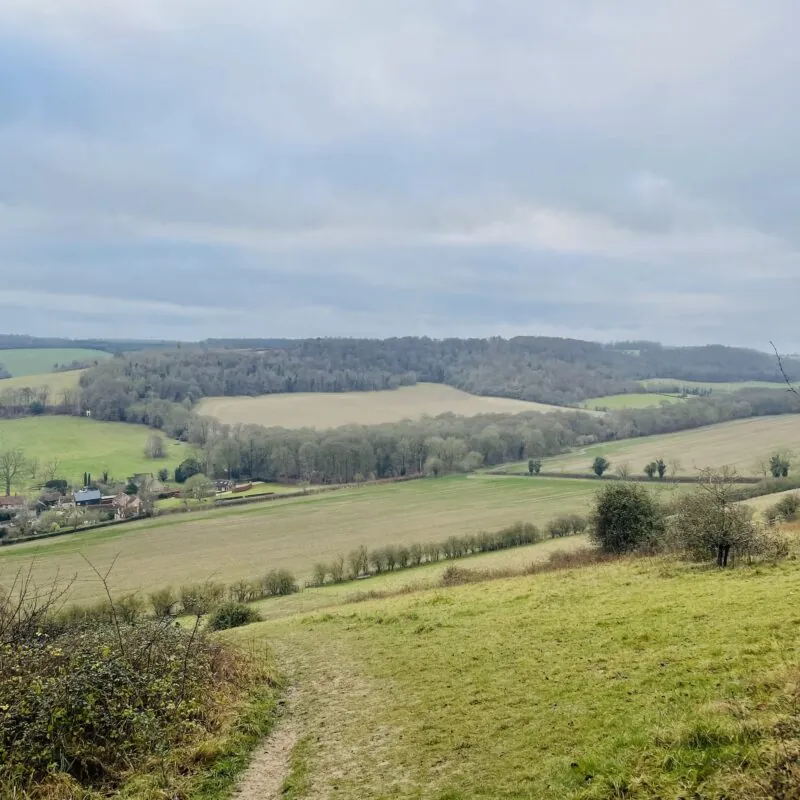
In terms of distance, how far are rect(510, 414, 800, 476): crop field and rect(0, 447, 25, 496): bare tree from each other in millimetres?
78237

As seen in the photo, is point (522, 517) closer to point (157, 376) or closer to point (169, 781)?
point (169, 781)

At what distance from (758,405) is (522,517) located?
89.0 meters

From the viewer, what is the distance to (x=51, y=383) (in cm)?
15175

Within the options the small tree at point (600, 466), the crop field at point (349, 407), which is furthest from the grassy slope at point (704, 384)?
the small tree at point (600, 466)

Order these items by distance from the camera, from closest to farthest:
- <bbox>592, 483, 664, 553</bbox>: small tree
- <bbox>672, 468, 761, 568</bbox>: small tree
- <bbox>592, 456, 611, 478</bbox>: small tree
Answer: <bbox>672, 468, 761, 568</bbox>: small tree < <bbox>592, 483, 664, 553</bbox>: small tree < <bbox>592, 456, 611, 478</bbox>: small tree

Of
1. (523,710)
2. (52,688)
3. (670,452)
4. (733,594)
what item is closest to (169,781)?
(52,688)

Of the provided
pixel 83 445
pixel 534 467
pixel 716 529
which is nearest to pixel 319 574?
pixel 716 529

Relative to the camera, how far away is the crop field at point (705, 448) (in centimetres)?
8269

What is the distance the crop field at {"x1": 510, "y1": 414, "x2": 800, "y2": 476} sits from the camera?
82.7 meters

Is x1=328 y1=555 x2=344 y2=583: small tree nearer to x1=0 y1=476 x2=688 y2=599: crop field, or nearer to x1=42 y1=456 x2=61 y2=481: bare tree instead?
x1=0 y1=476 x2=688 y2=599: crop field

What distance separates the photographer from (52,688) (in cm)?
1050

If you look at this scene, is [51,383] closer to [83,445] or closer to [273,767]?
[83,445]

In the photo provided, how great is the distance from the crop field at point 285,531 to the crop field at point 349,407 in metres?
51.1

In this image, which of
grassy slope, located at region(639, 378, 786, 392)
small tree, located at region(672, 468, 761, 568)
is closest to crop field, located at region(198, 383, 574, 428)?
grassy slope, located at region(639, 378, 786, 392)
